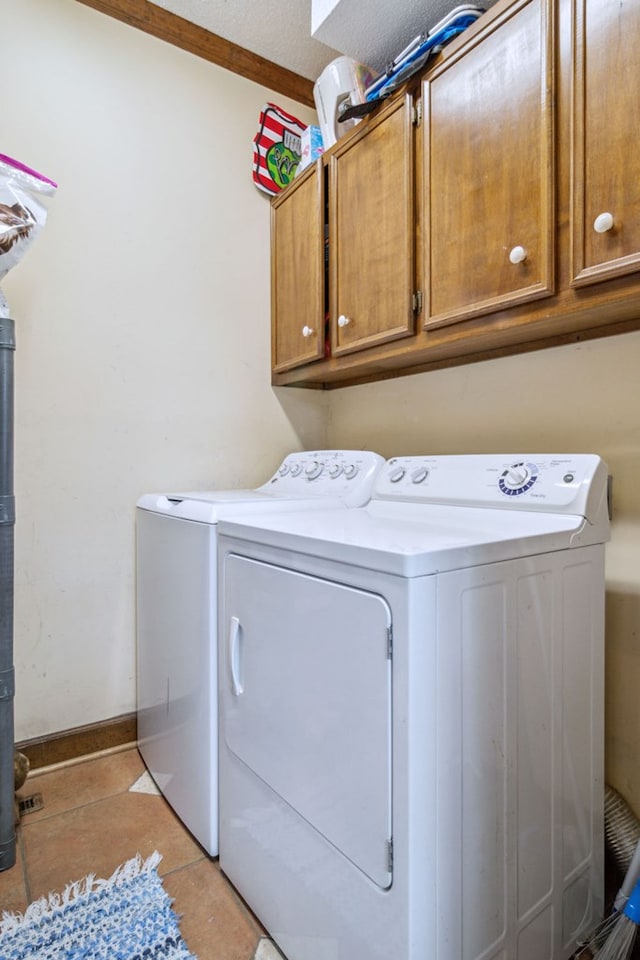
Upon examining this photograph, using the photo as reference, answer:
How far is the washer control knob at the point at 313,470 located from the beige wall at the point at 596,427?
428mm

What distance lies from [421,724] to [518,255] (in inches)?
39.2

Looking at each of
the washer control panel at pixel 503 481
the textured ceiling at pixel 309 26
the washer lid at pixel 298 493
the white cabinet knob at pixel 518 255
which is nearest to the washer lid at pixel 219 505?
the washer lid at pixel 298 493

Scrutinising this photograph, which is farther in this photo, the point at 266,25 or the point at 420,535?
the point at 266,25

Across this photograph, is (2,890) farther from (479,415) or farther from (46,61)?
(46,61)

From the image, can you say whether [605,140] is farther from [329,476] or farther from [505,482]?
[329,476]

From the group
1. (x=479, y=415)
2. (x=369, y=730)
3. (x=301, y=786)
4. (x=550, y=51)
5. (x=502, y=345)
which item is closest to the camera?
(x=369, y=730)

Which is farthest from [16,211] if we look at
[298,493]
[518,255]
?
[518,255]

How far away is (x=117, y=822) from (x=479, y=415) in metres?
1.64

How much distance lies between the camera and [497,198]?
1.20 metres

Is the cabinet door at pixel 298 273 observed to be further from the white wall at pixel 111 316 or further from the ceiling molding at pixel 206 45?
the ceiling molding at pixel 206 45

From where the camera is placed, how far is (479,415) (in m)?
1.65

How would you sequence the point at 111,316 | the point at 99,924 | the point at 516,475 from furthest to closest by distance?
1. the point at 111,316
2. the point at 516,475
3. the point at 99,924

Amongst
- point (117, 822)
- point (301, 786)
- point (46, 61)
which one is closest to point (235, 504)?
point (301, 786)

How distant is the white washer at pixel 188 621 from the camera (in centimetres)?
130
